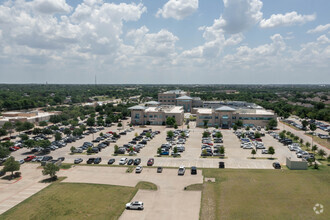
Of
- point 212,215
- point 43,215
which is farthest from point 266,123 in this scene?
point 43,215

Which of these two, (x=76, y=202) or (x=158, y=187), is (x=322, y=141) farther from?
(x=76, y=202)

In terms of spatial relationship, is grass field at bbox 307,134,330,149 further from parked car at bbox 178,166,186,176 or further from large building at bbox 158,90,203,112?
large building at bbox 158,90,203,112

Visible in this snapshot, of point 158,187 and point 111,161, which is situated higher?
point 111,161

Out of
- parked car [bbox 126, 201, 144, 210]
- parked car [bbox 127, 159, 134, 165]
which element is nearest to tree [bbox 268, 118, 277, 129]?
parked car [bbox 127, 159, 134, 165]

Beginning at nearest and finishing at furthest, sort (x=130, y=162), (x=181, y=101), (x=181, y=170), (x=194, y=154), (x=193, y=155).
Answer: (x=181, y=170), (x=130, y=162), (x=193, y=155), (x=194, y=154), (x=181, y=101)

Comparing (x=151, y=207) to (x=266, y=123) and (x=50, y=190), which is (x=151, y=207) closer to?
(x=50, y=190)

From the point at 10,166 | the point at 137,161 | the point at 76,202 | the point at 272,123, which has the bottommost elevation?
the point at 76,202

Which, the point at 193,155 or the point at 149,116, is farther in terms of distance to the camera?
the point at 149,116

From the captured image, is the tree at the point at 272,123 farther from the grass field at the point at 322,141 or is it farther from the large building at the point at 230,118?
the grass field at the point at 322,141

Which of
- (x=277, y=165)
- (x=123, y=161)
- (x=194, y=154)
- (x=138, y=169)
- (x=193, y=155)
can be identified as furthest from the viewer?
(x=194, y=154)

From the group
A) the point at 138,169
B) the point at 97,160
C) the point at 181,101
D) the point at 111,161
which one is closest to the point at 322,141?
the point at 138,169
